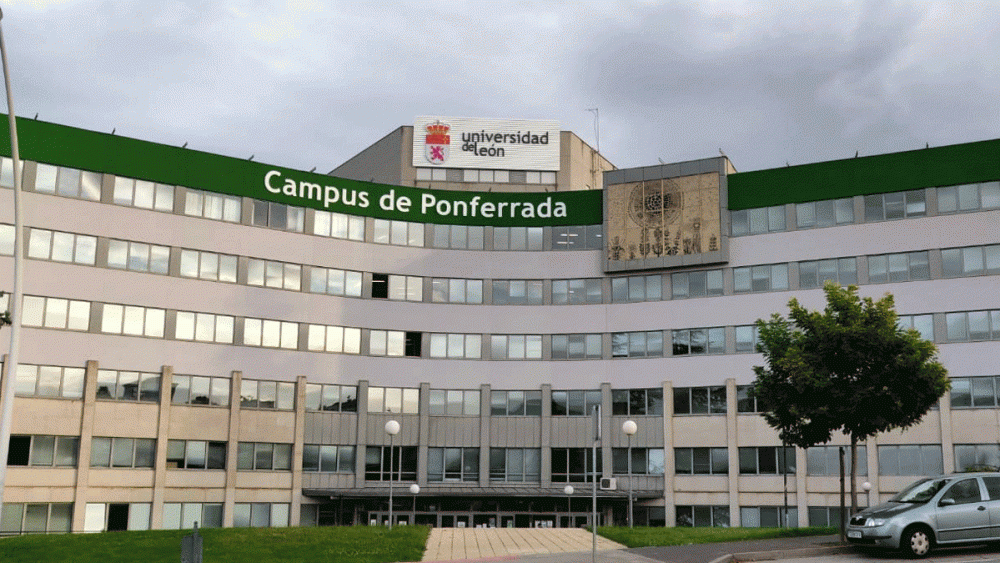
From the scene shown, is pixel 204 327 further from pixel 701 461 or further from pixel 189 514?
pixel 701 461

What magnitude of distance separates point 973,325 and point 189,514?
41958mm

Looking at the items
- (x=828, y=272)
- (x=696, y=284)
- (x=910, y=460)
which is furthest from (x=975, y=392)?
(x=696, y=284)

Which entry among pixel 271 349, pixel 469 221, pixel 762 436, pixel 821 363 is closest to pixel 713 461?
pixel 762 436

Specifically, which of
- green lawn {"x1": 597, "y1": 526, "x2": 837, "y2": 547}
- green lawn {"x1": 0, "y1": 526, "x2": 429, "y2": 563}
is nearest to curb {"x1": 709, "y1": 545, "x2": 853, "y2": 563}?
green lawn {"x1": 597, "y1": 526, "x2": 837, "y2": 547}

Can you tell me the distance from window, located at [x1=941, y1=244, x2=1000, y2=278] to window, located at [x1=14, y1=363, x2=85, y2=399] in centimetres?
4503

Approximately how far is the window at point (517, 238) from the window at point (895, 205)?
63.4ft

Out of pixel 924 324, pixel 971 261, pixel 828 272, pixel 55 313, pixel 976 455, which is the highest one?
pixel 971 261

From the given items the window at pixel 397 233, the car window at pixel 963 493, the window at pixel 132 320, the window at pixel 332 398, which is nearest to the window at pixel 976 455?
the car window at pixel 963 493

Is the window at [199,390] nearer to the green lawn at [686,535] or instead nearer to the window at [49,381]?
the window at [49,381]

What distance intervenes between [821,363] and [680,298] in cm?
3077

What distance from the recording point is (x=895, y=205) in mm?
52812

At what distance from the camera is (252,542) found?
24.6 metres

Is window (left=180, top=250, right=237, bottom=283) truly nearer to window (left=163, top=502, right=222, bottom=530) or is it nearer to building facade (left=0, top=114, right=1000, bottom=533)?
building facade (left=0, top=114, right=1000, bottom=533)

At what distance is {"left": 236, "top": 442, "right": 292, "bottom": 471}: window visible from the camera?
173 feet
